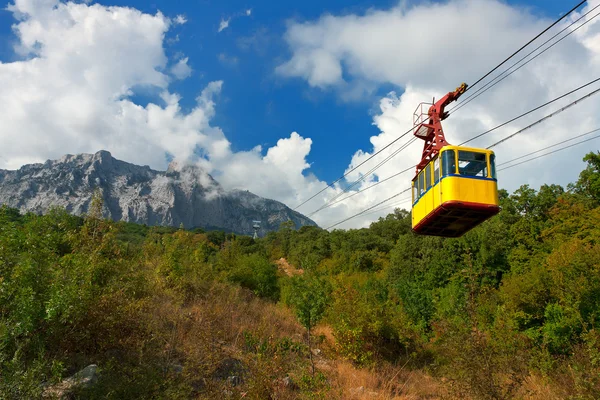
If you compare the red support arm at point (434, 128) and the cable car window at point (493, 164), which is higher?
the red support arm at point (434, 128)

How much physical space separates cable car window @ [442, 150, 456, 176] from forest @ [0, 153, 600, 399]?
258 centimetres

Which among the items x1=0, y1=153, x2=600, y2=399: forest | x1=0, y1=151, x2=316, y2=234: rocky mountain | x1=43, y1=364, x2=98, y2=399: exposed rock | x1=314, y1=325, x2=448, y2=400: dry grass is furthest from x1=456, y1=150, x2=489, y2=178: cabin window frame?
x1=0, y1=151, x2=316, y2=234: rocky mountain

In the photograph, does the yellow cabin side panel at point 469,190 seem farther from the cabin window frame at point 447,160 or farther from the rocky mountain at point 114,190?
the rocky mountain at point 114,190

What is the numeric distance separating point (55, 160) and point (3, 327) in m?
199

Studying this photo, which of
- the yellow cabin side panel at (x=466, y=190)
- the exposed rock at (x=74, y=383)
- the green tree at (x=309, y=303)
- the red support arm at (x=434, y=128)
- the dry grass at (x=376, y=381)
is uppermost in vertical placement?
the red support arm at (x=434, y=128)

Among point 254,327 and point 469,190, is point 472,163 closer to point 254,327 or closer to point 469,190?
point 469,190

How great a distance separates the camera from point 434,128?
13703 millimetres

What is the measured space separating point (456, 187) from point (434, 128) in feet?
12.2

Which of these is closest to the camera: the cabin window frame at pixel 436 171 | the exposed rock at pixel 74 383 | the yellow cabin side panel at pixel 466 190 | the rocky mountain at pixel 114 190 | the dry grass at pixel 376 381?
the exposed rock at pixel 74 383

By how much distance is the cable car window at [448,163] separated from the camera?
440 inches

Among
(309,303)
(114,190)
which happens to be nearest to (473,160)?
(309,303)

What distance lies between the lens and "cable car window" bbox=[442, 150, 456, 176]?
36.7 ft

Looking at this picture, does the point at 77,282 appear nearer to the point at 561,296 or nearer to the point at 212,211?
the point at 561,296

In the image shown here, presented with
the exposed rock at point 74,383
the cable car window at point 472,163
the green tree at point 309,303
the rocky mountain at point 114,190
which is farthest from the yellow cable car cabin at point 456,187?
the rocky mountain at point 114,190
